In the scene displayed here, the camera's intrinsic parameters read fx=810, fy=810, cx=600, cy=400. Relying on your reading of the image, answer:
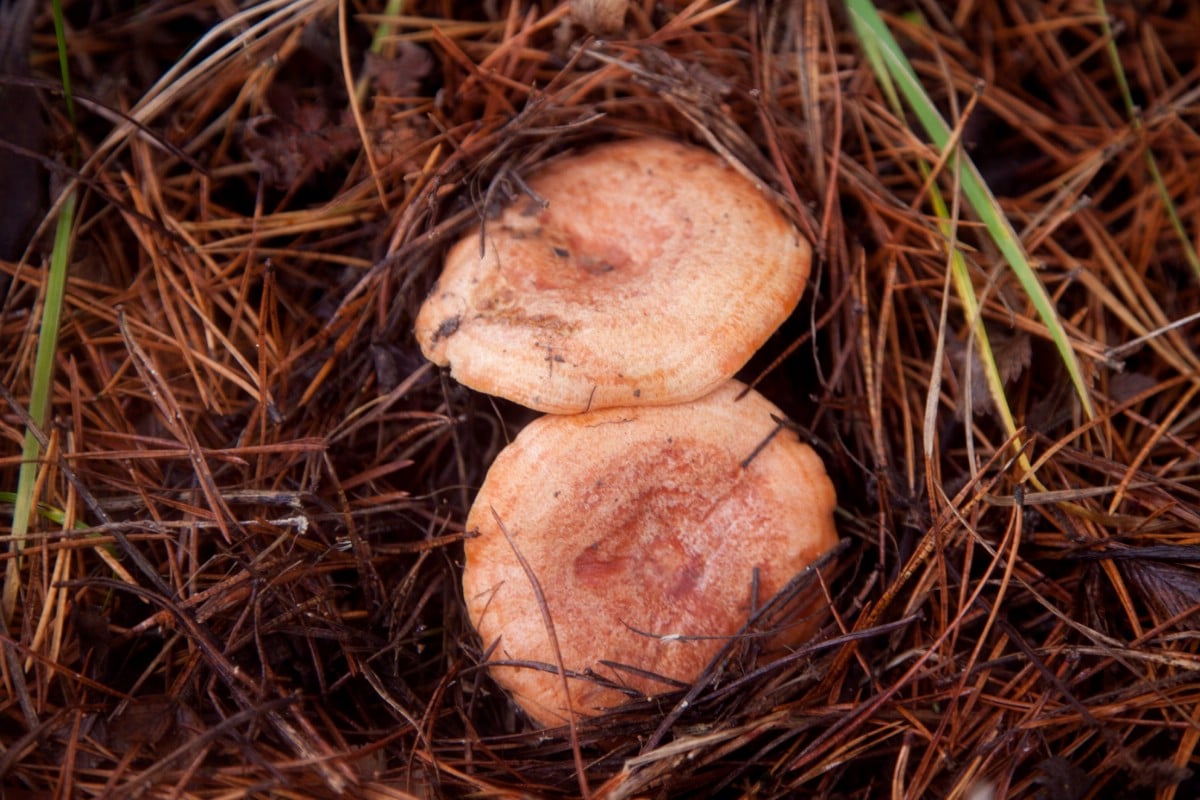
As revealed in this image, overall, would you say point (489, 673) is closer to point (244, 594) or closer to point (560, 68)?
point (244, 594)

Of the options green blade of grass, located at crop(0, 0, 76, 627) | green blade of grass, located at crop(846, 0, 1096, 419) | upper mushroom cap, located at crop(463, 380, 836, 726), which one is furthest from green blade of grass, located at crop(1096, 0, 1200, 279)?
green blade of grass, located at crop(0, 0, 76, 627)

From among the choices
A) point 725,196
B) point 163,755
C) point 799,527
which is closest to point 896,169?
point 725,196

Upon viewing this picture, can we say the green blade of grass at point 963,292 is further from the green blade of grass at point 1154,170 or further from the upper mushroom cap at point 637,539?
the green blade of grass at point 1154,170

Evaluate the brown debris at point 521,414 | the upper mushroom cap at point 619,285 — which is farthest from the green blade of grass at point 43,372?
the upper mushroom cap at point 619,285

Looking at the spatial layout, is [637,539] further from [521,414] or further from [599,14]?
[599,14]

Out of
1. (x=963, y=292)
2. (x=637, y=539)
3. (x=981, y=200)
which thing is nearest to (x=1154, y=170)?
(x=981, y=200)

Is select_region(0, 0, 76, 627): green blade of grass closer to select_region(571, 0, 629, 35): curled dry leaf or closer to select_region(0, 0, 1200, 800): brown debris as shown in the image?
select_region(0, 0, 1200, 800): brown debris
